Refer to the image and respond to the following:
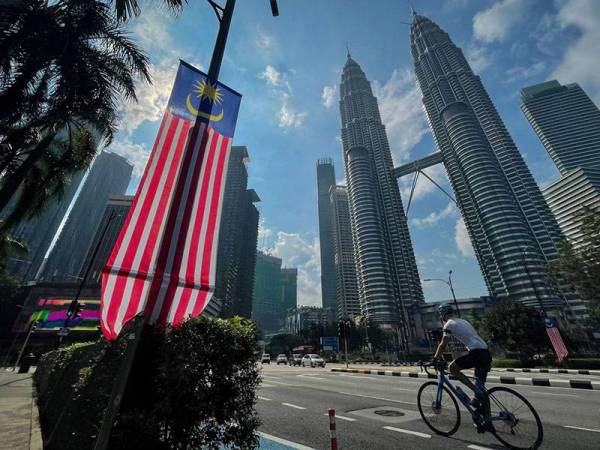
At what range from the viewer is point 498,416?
4562mm

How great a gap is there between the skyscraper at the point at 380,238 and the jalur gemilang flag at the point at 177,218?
11913 cm

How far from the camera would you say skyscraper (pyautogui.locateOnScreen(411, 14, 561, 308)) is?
107 meters

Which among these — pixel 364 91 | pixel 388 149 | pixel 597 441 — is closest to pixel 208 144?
pixel 597 441

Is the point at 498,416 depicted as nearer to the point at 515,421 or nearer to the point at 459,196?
the point at 515,421

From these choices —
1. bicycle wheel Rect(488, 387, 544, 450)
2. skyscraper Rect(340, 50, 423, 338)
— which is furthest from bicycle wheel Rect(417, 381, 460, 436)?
skyscraper Rect(340, 50, 423, 338)

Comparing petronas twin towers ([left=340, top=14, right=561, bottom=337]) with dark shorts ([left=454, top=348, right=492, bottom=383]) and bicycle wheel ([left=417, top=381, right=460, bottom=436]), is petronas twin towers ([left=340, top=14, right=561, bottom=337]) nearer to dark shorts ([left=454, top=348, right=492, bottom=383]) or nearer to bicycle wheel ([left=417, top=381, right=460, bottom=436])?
bicycle wheel ([left=417, top=381, right=460, bottom=436])

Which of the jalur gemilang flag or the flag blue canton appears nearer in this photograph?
the jalur gemilang flag

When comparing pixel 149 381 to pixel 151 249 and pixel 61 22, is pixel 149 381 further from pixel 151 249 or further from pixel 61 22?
pixel 61 22

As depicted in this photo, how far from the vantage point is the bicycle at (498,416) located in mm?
4270

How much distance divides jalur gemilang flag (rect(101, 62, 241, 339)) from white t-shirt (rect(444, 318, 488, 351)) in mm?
4568

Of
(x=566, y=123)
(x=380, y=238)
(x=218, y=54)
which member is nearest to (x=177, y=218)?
(x=218, y=54)

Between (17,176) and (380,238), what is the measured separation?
130m

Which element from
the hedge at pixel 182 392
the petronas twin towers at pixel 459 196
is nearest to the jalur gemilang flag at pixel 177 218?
the hedge at pixel 182 392

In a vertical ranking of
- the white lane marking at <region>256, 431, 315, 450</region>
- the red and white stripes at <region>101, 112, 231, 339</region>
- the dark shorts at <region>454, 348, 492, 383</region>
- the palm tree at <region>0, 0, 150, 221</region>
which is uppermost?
the palm tree at <region>0, 0, 150, 221</region>
